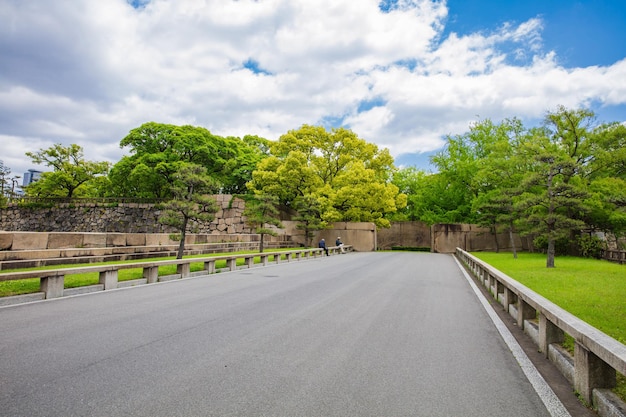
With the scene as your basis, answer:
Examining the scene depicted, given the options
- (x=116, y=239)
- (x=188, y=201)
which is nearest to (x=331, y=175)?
(x=188, y=201)

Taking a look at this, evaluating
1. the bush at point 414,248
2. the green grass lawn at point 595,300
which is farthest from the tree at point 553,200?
the bush at point 414,248

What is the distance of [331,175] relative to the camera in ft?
119

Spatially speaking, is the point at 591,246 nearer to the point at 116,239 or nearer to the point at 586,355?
the point at 586,355

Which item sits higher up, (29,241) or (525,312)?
(29,241)

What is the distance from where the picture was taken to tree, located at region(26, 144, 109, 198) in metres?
40.5

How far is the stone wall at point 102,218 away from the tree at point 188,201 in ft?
52.0

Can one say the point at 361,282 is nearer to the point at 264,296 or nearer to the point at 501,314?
the point at 264,296

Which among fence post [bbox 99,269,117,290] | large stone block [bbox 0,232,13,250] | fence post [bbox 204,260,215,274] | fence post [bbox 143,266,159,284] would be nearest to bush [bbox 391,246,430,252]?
fence post [bbox 204,260,215,274]

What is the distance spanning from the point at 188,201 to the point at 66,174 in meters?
33.7

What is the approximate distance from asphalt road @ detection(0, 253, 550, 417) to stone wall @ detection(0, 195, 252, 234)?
25.6 metres

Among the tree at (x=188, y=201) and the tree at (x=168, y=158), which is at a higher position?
the tree at (x=168, y=158)

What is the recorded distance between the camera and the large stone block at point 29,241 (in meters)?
11.7

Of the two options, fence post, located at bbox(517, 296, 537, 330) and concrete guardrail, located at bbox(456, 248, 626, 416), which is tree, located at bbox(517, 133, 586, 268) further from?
concrete guardrail, located at bbox(456, 248, 626, 416)

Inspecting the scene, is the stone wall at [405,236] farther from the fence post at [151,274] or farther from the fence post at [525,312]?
the fence post at [525,312]
